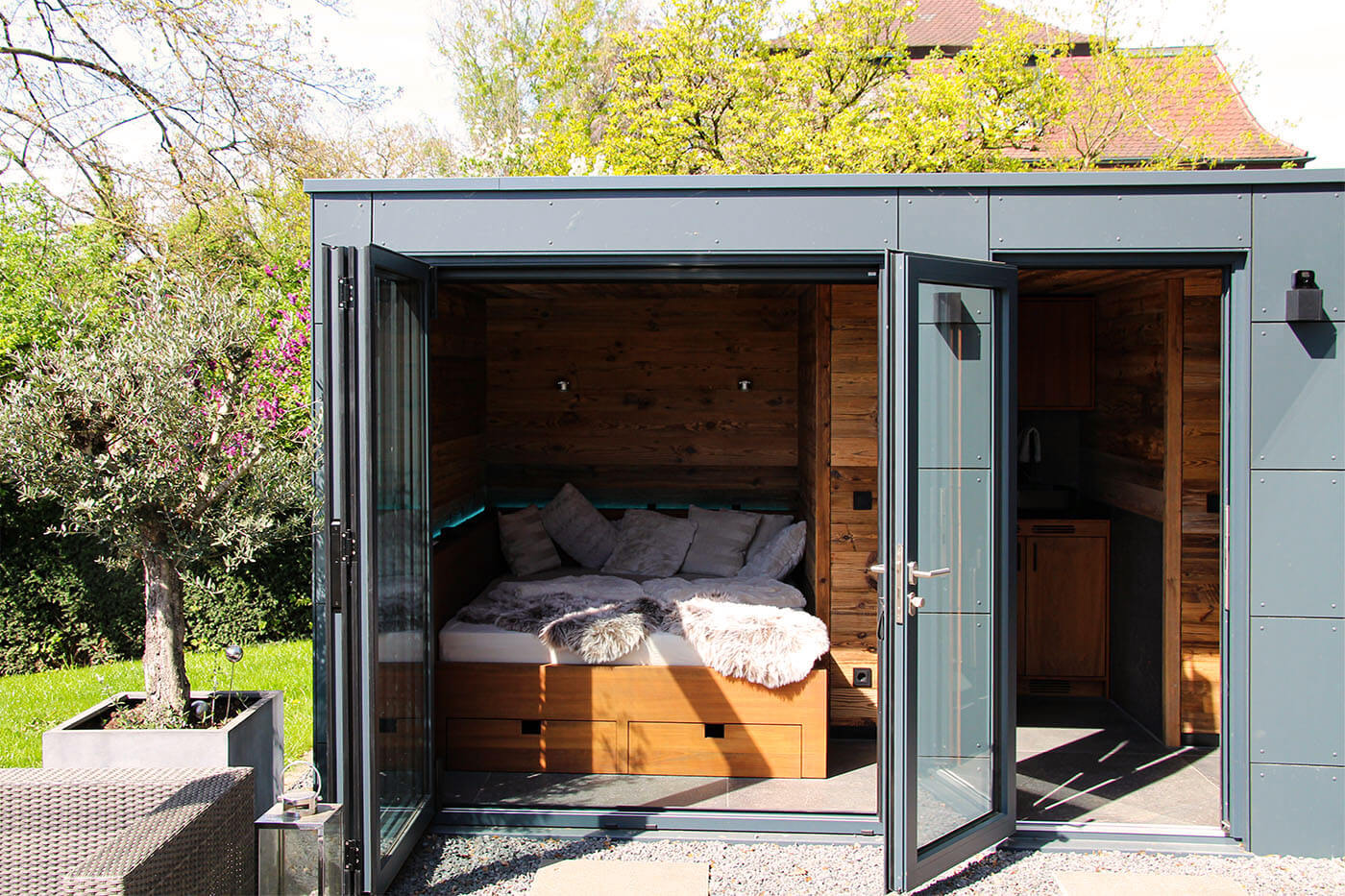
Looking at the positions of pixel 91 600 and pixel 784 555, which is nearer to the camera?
pixel 784 555

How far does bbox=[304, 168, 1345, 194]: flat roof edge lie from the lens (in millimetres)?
3533

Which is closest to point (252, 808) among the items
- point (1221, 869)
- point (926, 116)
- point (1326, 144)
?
point (1221, 869)

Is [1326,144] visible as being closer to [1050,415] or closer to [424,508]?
[1050,415]

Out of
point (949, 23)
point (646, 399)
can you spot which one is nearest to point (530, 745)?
point (646, 399)

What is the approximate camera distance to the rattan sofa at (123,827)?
2.49 metres

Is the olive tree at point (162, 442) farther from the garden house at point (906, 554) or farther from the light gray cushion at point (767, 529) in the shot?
the light gray cushion at point (767, 529)

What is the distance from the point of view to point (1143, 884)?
340cm

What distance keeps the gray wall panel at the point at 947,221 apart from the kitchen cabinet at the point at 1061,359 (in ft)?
7.47

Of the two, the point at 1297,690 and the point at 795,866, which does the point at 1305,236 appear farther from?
the point at 795,866

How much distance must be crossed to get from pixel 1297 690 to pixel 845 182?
2476mm

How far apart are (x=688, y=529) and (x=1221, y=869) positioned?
11.3 ft

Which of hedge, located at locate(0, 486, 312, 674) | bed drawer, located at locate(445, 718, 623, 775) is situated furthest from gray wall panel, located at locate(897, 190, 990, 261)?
hedge, located at locate(0, 486, 312, 674)

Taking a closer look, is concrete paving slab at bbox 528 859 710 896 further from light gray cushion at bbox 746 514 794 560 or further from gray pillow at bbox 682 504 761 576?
light gray cushion at bbox 746 514 794 560

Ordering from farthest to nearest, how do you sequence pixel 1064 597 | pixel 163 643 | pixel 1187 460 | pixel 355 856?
pixel 1064 597, pixel 1187 460, pixel 163 643, pixel 355 856
